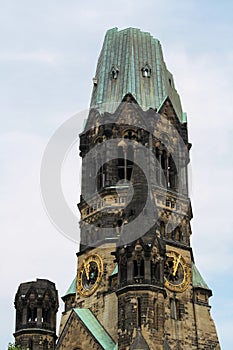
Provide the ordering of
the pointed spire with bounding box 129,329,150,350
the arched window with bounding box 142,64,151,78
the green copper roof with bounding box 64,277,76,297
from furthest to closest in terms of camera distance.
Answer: the arched window with bounding box 142,64,151,78
the green copper roof with bounding box 64,277,76,297
the pointed spire with bounding box 129,329,150,350

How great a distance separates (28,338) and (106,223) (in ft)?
29.1

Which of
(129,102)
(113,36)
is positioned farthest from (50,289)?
(113,36)

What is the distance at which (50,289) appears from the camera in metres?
55.4

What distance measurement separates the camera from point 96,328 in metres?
51.4

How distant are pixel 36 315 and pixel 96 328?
4.86m

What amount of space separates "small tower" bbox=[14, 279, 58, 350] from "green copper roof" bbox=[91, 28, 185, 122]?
1406 cm

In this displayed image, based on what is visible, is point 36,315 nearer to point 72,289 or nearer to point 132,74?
point 72,289

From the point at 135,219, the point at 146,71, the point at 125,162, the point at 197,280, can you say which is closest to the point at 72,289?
the point at 197,280

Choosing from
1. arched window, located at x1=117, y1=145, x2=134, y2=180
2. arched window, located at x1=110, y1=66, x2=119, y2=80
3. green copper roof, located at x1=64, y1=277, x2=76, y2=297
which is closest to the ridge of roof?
green copper roof, located at x1=64, y1=277, x2=76, y2=297

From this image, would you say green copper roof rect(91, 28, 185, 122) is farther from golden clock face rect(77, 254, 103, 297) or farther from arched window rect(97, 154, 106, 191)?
golden clock face rect(77, 254, 103, 297)

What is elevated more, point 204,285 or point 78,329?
point 204,285

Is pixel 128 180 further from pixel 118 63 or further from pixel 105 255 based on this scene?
pixel 118 63

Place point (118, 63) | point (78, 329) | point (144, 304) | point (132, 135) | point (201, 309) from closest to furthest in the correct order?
point (144, 304)
point (78, 329)
point (201, 309)
point (132, 135)
point (118, 63)

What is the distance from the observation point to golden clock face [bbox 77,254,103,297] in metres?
54.9
